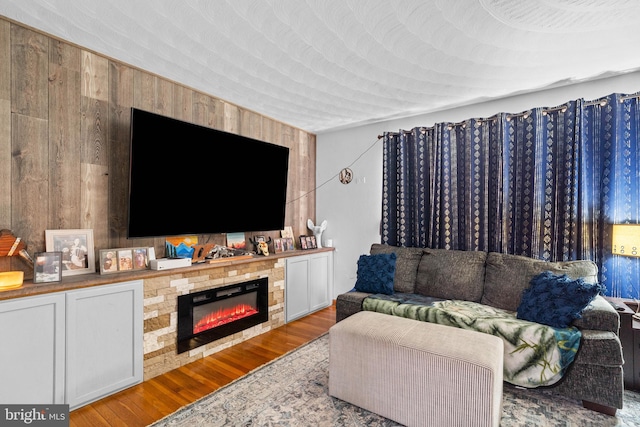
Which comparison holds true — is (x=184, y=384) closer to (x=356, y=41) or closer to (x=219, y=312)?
(x=219, y=312)

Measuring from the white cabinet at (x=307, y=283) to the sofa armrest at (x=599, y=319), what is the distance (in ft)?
8.63

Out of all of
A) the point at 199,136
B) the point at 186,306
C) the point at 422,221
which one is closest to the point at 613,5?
the point at 422,221

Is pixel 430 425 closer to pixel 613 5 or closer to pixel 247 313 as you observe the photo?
pixel 247 313

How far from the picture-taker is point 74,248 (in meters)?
2.24

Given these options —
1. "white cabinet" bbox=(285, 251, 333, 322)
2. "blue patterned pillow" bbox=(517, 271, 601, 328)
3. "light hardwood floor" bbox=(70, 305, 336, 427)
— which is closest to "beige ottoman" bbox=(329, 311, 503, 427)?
"blue patterned pillow" bbox=(517, 271, 601, 328)

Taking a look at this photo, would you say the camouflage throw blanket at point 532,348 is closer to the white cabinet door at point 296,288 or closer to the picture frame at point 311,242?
the white cabinet door at point 296,288

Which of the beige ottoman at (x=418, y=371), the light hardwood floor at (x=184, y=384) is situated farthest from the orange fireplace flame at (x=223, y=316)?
the beige ottoman at (x=418, y=371)

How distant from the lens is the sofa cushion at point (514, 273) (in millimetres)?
2557

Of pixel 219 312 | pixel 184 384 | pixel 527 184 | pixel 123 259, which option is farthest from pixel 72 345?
pixel 527 184

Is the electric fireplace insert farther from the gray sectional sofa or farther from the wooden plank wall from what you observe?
the gray sectional sofa

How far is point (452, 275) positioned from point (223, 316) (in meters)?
2.34

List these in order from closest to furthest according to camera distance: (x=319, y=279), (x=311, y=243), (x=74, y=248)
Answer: (x=74, y=248), (x=319, y=279), (x=311, y=243)

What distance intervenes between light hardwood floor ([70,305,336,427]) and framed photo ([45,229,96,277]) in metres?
0.94

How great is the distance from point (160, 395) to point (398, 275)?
7.93 feet
